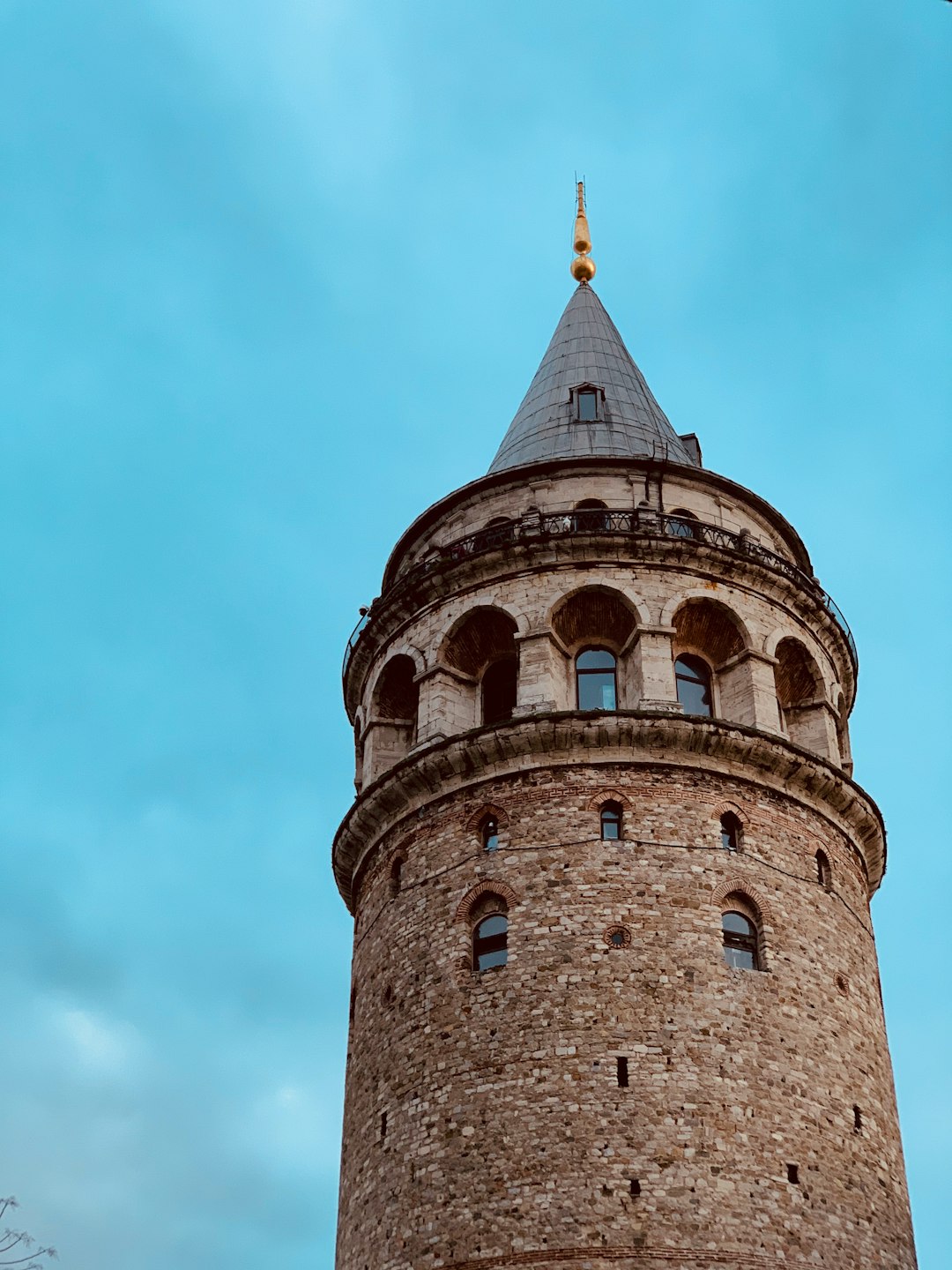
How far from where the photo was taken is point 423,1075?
28062 millimetres

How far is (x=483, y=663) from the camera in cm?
3425

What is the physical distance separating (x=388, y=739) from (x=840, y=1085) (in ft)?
41.0

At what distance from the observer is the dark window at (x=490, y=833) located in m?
30.2

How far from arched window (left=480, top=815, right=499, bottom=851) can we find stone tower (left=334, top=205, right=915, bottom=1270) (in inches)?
2.7

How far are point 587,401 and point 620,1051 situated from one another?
17993mm

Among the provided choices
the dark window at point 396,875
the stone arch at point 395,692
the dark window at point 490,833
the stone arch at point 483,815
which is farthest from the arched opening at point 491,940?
the stone arch at point 395,692

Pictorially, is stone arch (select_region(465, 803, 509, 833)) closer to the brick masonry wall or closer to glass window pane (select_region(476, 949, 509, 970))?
the brick masonry wall

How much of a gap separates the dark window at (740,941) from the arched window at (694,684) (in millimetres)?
4903

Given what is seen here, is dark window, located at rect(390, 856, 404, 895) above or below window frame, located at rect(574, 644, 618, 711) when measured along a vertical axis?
below

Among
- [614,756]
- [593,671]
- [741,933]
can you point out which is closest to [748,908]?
[741,933]

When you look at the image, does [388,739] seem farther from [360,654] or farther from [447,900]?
[447,900]

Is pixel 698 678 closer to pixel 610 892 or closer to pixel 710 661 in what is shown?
pixel 710 661

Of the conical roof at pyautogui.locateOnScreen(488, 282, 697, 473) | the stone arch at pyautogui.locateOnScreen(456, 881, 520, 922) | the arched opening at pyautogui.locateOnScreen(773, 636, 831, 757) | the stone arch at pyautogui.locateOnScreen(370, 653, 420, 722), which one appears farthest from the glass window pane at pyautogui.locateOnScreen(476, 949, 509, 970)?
the conical roof at pyautogui.locateOnScreen(488, 282, 697, 473)

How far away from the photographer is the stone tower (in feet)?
85.0
